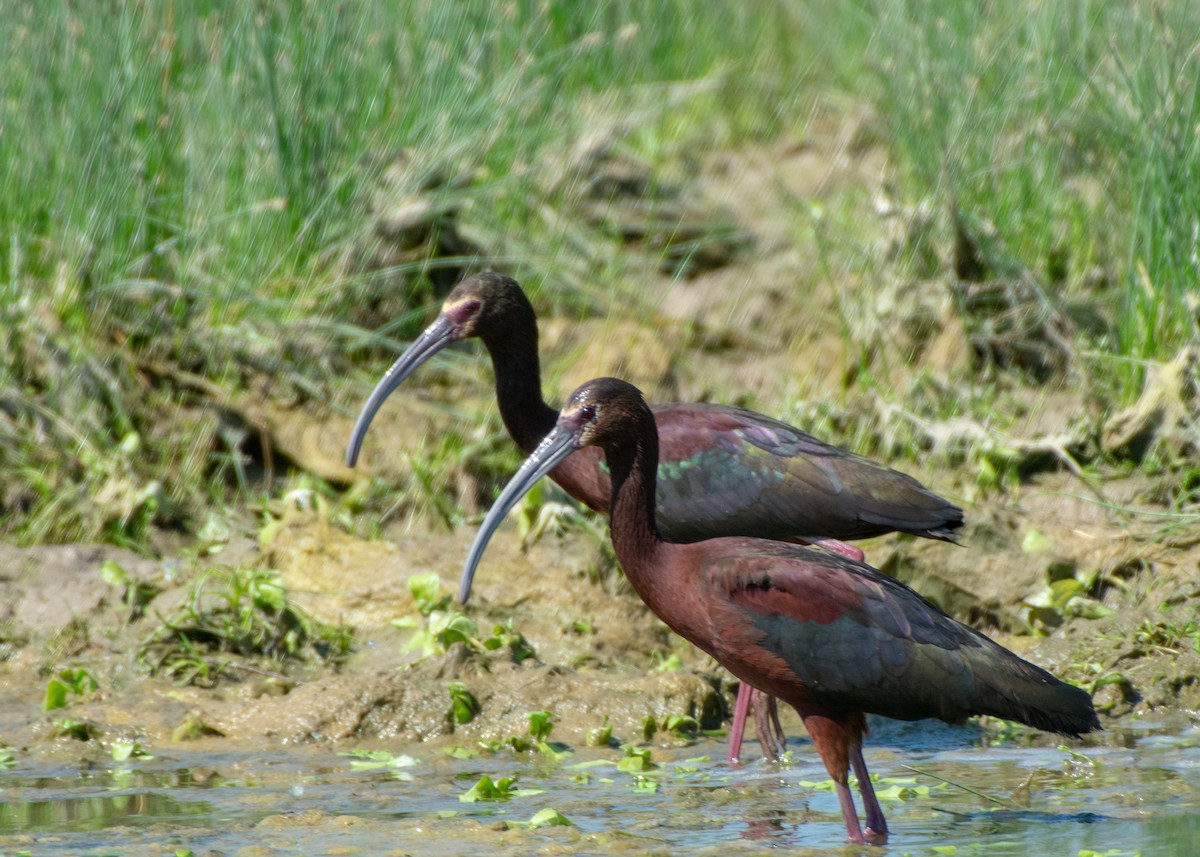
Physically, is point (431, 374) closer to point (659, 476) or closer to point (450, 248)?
point (450, 248)

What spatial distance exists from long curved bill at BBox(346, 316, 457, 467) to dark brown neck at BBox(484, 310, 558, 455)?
0.59ft

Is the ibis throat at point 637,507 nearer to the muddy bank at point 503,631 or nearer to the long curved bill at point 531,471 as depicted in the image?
the long curved bill at point 531,471

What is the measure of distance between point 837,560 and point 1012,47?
447cm

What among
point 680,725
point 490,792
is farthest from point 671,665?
point 490,792

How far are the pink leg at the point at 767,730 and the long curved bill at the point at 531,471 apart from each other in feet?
3.79

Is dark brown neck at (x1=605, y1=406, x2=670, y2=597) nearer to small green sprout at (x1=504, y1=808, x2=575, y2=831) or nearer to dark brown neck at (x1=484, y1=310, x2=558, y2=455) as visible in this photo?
small green sprout at (x1=504, y1=808, x2=575, y2=831)

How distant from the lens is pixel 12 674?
6.24 meters

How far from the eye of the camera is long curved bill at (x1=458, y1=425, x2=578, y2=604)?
500 cm

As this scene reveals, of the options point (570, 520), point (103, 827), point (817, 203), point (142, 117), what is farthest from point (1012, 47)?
point (103, 827)

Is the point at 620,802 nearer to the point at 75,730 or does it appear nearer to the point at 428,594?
the point at 428,594

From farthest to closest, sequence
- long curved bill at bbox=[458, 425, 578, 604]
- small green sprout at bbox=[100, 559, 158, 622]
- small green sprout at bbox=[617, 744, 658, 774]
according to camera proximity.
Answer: small green sprout at bbox=[100, 559, 158, 622] → small green sprout at bbox=[617, 744, 658, 774] → long curved bill at bbox=[458, 425, 578, 604]

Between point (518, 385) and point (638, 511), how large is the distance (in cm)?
156

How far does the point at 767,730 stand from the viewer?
5656mm

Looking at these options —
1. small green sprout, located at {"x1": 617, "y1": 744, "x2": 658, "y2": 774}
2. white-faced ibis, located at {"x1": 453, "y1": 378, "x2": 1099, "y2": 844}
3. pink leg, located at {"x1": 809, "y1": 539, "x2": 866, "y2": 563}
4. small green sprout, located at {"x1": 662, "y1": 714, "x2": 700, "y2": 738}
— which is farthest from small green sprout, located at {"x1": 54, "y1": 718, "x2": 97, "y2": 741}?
pink leg, located at {"x1": 809, "y1": 539, "x2": 866, "y2": 563}
